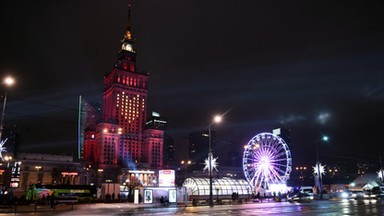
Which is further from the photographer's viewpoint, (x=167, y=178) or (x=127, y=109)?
(x=127, y=109)

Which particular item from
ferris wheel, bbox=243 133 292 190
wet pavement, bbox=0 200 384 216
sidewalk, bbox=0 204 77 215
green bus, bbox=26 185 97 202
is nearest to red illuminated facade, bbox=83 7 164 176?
green bus, bbox=26 185 97 202

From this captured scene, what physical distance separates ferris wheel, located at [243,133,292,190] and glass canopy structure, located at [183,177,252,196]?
3.80 metres

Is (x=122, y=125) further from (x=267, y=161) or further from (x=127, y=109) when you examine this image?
(x=267, y=161)

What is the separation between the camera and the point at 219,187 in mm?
73188

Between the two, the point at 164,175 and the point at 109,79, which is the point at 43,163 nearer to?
the point at 109,79

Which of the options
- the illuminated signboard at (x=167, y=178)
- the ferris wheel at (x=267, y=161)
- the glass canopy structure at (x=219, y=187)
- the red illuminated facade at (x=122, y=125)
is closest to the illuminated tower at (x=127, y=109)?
the red illuminated facade at (x=122, y=125)

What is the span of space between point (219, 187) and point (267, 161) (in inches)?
469

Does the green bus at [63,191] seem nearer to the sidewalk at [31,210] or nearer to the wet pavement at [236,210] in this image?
the sidewalk at [31,210]

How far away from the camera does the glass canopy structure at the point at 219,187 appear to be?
2790 inches

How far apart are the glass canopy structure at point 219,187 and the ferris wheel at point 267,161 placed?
12.5 feet

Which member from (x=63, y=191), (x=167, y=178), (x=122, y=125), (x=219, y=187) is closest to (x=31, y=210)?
(x=167, y=178)

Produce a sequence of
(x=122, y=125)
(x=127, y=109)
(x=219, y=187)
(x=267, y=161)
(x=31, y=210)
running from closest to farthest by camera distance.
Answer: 1. (x=31, y=210)
2. (x=267, y=161)
3. (x=219, y=187)
4. (x=122, y=125)
5. (x=127, y=109)

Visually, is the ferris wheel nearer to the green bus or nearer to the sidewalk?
the green bus

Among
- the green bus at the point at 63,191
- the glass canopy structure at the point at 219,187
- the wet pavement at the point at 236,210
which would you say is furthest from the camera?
the glass canopy structure at the point at 219,187
